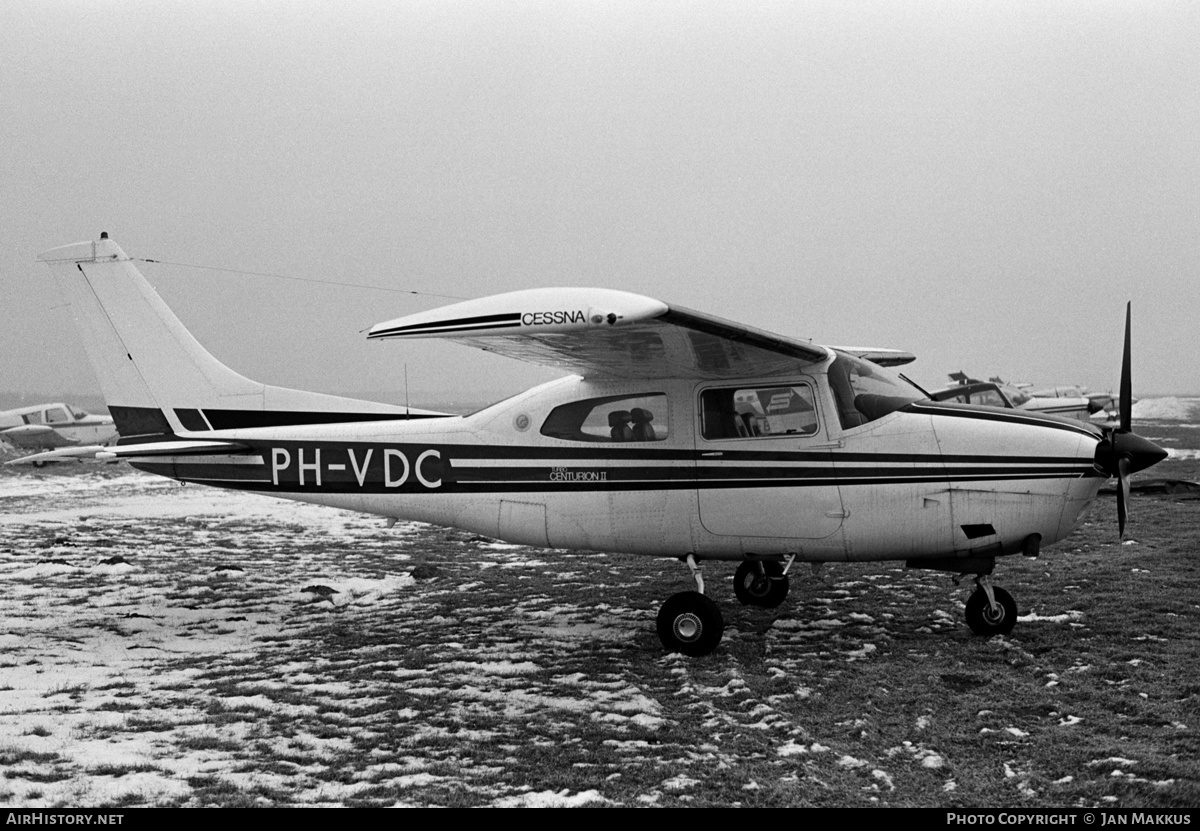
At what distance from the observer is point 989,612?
23.0ft

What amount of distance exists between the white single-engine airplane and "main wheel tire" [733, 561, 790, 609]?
0.02m

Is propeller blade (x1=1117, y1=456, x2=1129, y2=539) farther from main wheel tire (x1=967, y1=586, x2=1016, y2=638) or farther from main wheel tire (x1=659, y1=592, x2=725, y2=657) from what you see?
main wheel tire (x1=659, y1=592, x2=725, y2=657)

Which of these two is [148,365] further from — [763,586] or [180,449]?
[763,586]

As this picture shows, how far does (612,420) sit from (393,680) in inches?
106

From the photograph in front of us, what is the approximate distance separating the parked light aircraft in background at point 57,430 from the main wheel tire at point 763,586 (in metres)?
27.4

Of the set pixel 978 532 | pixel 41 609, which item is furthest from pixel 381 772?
pixel 41 609

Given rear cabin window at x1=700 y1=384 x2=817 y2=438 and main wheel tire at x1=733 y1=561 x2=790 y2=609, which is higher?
rear cabin window at x1=700 y1=384 x2=817 y2=438

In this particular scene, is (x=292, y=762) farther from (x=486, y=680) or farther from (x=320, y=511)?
(x=320, y=511)

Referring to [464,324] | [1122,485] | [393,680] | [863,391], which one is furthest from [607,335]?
[1122,485]

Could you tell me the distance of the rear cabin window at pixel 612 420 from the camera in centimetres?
736

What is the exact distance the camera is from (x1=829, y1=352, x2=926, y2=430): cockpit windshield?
277 inches

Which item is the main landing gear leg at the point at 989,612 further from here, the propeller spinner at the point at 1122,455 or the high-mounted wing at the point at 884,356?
the high-mounted wing at the point at 884,356

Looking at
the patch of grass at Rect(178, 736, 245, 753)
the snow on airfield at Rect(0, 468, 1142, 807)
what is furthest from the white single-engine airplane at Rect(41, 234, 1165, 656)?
the patch of grass at Rect(178, 736, 245, 753)
